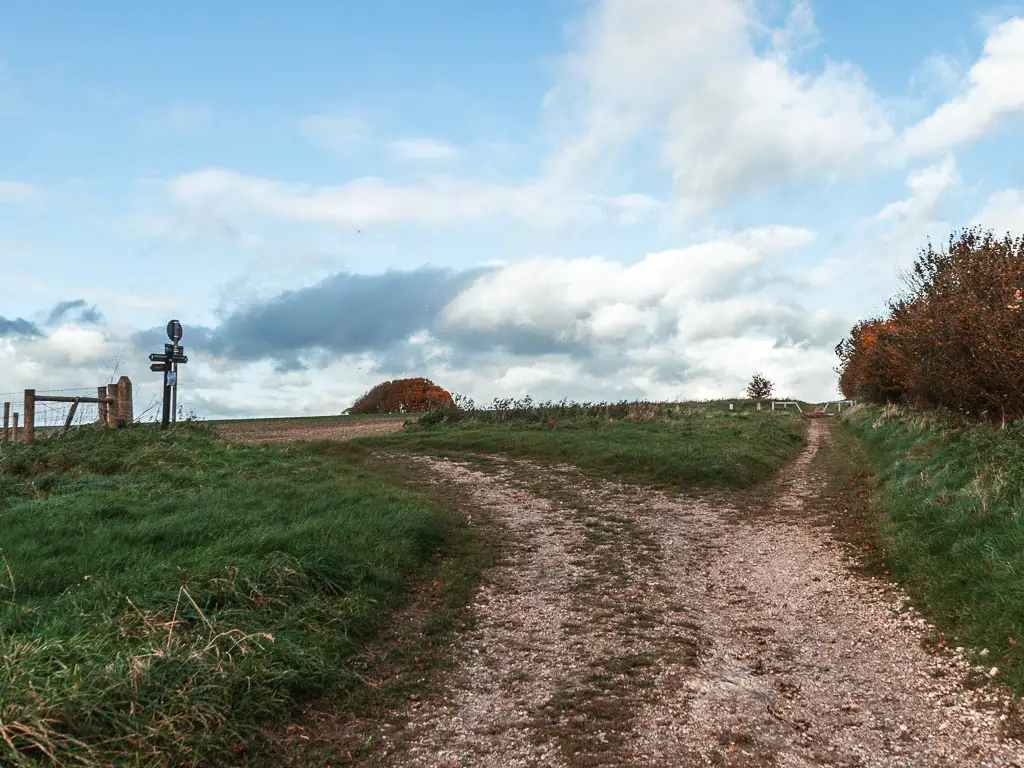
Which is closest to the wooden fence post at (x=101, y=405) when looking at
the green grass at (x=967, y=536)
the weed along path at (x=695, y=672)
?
the weed along path at (x=695, y=672)

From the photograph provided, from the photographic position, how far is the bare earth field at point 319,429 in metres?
25.5

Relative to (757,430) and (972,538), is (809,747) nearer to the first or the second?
(972,538)

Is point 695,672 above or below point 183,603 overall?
below

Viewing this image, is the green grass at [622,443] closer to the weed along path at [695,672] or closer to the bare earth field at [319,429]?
the bare earth field at [319,429]

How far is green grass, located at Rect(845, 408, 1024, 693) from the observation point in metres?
6.30

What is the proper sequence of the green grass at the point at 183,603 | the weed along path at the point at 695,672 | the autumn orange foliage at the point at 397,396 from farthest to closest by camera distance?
the autumn orange foliage at the point at 397,396 → the weed along path at the point at 695,672 → the green grass at the point at 183,603

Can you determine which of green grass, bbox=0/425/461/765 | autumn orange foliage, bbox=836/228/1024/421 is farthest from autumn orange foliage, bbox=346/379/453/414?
green grass, bbox=0/425/461/765

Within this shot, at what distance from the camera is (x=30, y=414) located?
2000 centimetres

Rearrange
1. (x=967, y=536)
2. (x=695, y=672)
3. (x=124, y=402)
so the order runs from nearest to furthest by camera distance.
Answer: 1. (x=695, y=672)
2. (x=967, y=536)
3. (x=124, y=402)

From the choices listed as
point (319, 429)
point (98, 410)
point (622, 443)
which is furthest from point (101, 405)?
point (622, 443)

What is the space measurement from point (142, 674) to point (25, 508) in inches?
274

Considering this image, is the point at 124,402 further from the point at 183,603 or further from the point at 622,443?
the point at 183,603

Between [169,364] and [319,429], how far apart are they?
7848mm

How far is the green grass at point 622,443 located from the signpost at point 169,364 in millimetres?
6598
